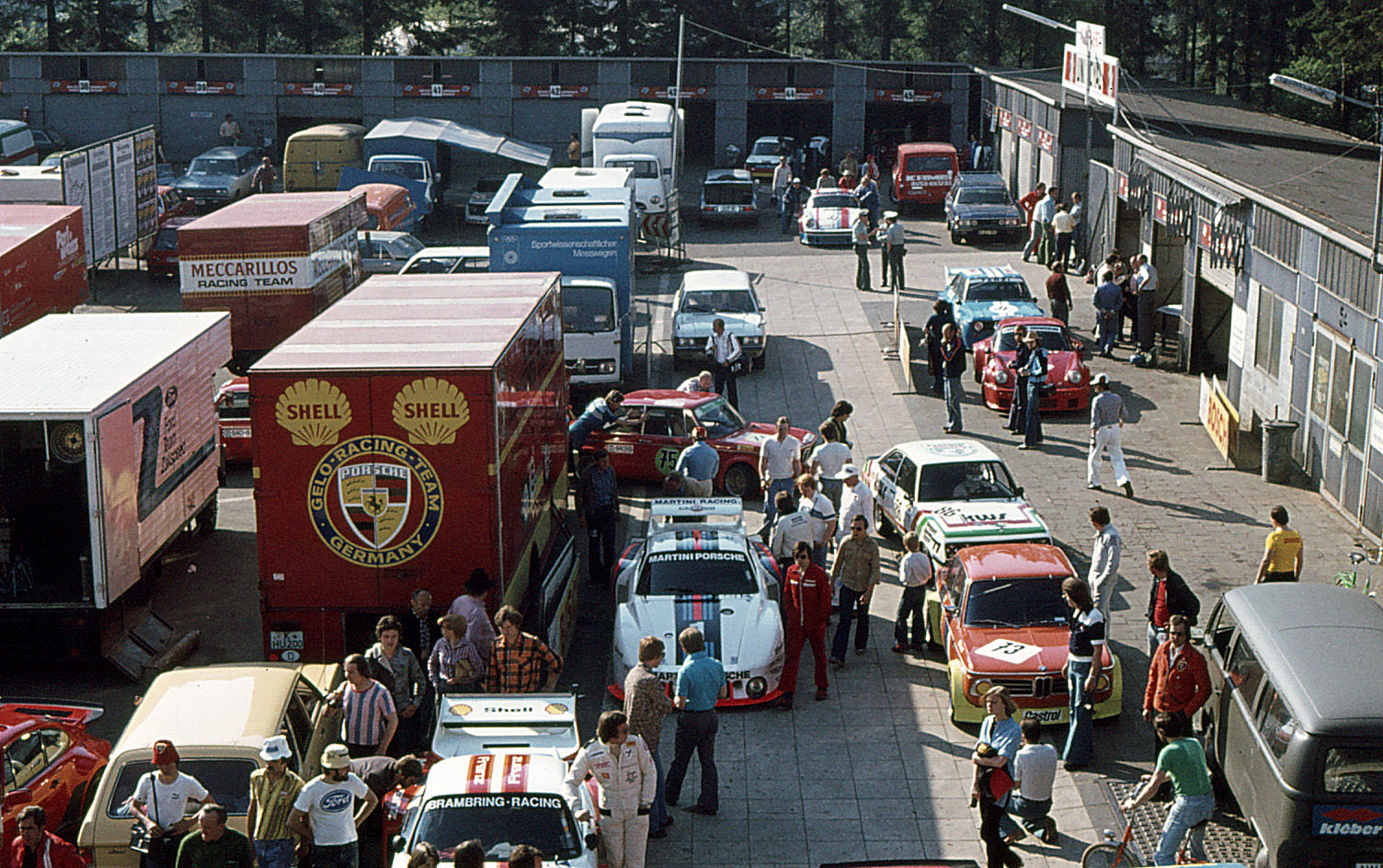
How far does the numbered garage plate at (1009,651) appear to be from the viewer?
1374cm

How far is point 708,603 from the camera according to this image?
1475 cm

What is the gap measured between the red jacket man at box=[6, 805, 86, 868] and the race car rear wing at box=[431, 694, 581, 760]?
103 inches

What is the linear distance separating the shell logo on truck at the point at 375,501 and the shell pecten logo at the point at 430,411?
0.18 m

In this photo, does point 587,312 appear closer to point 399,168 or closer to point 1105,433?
point 1105,433

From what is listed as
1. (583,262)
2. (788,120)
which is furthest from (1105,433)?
(788,120)

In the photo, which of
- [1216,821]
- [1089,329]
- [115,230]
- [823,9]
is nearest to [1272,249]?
[1089,329]

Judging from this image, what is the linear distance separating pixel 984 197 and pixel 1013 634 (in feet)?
94.0

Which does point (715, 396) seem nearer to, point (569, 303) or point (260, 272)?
point (569, 303)

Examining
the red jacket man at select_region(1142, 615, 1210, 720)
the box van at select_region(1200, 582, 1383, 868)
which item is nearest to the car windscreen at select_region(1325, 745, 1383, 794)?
the box van at select_region(1200, 582, 1383, 868)

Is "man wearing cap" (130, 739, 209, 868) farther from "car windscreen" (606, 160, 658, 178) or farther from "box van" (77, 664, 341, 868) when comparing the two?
"car windscreen" (606, 160, 658, 178)

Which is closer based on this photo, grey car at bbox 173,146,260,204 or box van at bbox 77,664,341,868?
box van at bbox 77,664,341,868

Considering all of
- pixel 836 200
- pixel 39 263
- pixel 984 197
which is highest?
pixel 984 197

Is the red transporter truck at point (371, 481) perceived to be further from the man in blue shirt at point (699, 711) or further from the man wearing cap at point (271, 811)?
the man wearing cap at point (271, 811)

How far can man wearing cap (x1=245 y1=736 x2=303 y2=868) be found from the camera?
1048 centimetres
